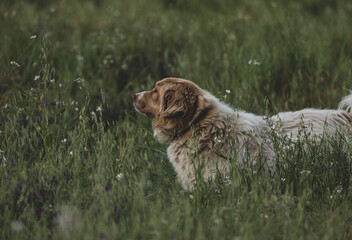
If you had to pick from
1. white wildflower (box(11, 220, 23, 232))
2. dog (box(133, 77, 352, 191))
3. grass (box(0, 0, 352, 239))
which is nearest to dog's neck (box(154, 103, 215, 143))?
dog (box(133, 77, 352, 191))

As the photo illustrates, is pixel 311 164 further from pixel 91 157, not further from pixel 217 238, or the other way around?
pixel 91 157

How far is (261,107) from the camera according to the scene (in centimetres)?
510

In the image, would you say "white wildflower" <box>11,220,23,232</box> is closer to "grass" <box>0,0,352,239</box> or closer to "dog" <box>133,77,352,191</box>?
"grass" <box>0,0,352,239</box>

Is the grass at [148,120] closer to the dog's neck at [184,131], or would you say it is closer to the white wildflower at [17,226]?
the white wildflower at [17,226]

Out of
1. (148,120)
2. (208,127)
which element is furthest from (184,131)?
(148,120)

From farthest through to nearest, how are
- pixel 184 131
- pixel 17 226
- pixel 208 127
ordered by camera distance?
pixel 184 131, pixel 208 127, pixel 17 226

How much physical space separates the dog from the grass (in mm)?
160

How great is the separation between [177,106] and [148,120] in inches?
41.9

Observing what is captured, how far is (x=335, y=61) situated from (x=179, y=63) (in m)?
2.17

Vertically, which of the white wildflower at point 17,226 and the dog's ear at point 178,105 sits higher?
the dog's ear at point 178,105

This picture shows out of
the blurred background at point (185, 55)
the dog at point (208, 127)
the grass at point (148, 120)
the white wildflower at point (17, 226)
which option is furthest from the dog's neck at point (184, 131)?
the white wildflower at point (17, 226)

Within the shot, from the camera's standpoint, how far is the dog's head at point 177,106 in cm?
395

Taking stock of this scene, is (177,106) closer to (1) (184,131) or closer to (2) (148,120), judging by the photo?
(1) (184,131)

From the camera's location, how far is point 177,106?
12.9 ft
